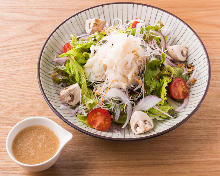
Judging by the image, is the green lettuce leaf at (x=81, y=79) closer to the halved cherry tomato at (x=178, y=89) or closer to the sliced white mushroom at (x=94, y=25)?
the sliced white mushroom at (x=94, y=25)

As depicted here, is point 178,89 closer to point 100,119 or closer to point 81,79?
point 100,119

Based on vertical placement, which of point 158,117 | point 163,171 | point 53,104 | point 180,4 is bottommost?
point 163,171

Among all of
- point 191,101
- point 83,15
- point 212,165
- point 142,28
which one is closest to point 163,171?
point 212,165

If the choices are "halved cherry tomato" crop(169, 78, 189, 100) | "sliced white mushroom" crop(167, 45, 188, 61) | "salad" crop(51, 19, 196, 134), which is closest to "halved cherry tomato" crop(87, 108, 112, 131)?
"salad" crop(51, 19, 196, 134)

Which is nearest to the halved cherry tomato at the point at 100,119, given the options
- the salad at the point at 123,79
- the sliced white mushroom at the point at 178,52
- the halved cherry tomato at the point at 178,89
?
the salad at the point at 123,79

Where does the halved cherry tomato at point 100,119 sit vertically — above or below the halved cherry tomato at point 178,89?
below

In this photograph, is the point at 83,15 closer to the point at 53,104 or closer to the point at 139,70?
the point at 139,70
